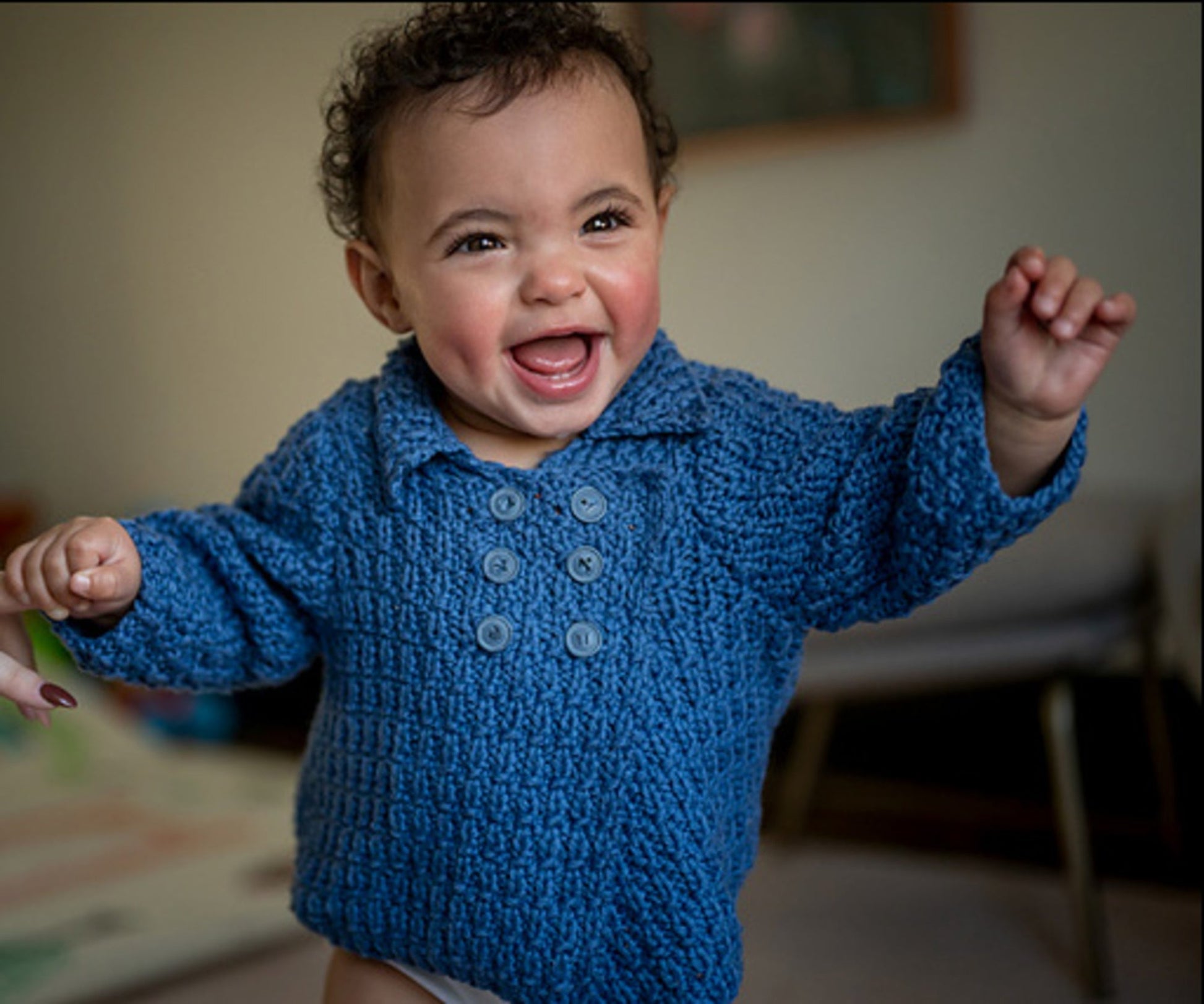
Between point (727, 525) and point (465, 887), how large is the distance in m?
0.22

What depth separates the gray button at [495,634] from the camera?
2.12 ft

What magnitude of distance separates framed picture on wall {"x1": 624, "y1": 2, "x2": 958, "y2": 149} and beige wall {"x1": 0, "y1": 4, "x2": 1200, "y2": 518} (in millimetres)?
29

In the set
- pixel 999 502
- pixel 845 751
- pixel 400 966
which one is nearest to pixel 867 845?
pixel 845 751

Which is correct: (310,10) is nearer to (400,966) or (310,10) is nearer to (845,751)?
(400,966)

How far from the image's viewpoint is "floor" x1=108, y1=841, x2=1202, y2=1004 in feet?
3.75

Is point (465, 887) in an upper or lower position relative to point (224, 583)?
lower

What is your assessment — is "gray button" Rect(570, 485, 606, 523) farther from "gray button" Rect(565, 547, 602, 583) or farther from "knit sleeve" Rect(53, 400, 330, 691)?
"knit sleeve" Rect(53, 400, 330, 691)

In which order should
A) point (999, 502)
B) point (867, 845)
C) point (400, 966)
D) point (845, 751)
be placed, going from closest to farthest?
point (999, 502)
point (400, 966)
point (867, 845)
point (845, 751)

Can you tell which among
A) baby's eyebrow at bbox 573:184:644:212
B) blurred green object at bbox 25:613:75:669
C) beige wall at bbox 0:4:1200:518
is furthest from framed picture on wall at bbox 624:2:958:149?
blurred green object at bbox 25:613:75:669

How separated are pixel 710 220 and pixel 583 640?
630 mm

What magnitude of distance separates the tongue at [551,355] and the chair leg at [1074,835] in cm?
79

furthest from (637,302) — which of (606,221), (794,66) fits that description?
(794,66)

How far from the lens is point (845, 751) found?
1.64 meters

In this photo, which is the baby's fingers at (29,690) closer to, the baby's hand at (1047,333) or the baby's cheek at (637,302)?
the baby's cheek at (637,302)
